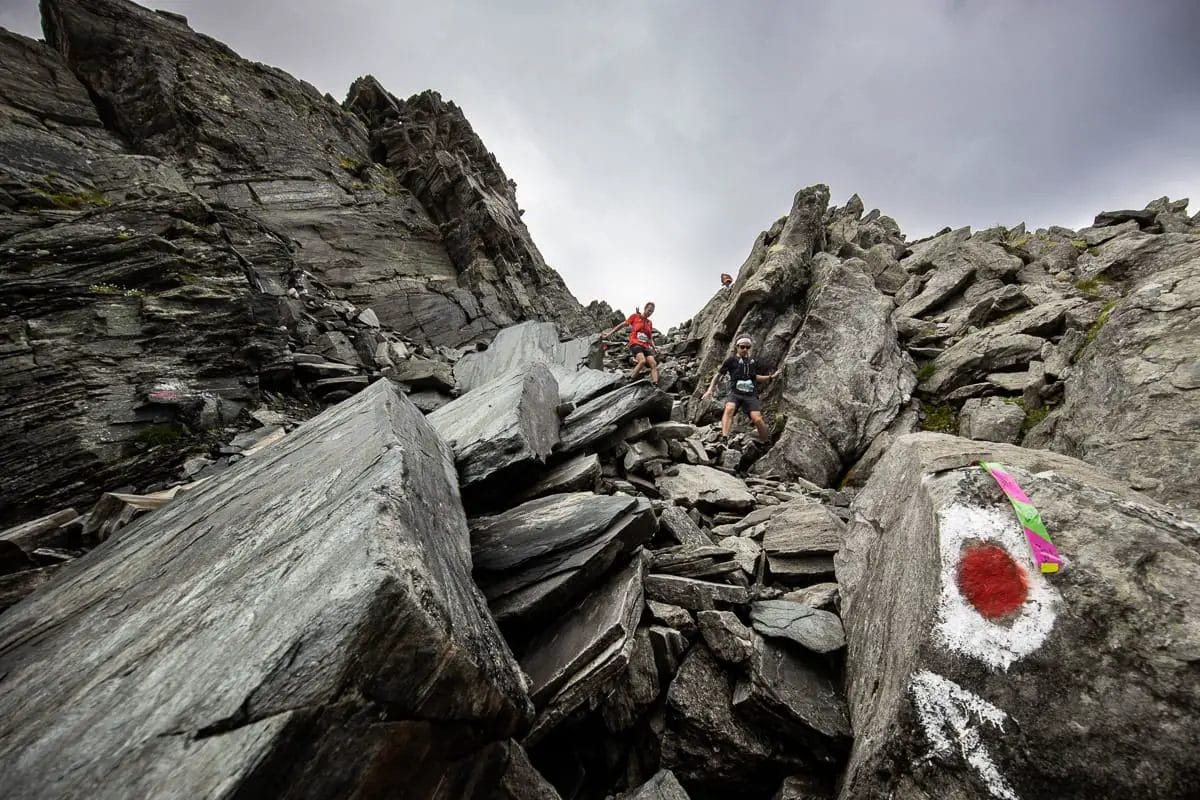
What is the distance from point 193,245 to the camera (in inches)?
589

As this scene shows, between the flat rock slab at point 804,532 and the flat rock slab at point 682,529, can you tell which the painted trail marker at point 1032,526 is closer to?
the flat rock slab at point 804,532

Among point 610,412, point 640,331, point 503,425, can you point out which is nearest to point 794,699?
point 503,425

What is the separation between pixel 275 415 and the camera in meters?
13.8

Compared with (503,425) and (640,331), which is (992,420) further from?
(503,425)

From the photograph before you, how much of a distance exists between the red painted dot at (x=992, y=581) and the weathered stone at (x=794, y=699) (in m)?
2.26

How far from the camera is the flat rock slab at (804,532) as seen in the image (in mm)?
8555

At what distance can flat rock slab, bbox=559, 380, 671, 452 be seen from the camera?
11961mm

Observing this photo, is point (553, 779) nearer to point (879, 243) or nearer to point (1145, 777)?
point (1145, 777)

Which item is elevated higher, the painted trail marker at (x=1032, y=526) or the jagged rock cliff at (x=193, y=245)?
the jagged rock cliff at (x=193, y=245)

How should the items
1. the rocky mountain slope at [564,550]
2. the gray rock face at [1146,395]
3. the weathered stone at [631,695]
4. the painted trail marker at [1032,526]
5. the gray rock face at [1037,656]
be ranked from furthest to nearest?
the gray rock face at [1146,395] → the weathered stone at [631,695] → the painted trail marker at [1032,526] → the gray rock face at [1037,656] → the rocky mountain slope at [564,550]

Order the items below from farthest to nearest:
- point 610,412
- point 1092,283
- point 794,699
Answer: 1. point 1092,283
2. point 610,412
3. point 794,699

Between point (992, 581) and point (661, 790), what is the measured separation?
4.24m

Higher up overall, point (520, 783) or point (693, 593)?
point (693, 593)

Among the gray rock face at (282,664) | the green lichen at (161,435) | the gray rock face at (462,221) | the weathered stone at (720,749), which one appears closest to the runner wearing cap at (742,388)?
the weathered stone at (720,749)
